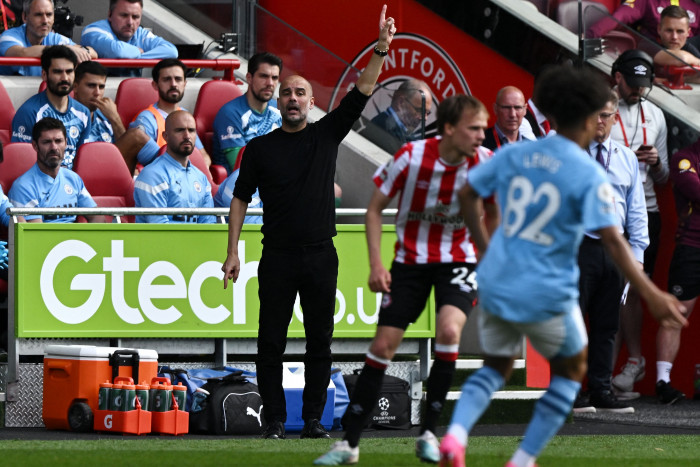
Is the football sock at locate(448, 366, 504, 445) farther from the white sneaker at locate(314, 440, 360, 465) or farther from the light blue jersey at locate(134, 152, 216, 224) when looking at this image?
the light blue jersey at locate(134, 152, 216, 224)

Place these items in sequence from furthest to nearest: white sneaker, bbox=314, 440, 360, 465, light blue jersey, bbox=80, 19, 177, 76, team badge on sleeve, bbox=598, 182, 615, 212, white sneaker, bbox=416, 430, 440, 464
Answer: light blue jersey, bbox=80, 19, 177, 76 → white sneaker, bbox=416, 430, 440, 464 → white sneaker, bbox=314, 440, 360, 465 → team badge on sleeve, bbox=598, 182, 615, 212

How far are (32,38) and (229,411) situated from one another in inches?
219

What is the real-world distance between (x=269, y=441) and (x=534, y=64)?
→ 6.06 m

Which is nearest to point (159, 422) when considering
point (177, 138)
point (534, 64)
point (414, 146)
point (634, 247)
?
point (177, 138)

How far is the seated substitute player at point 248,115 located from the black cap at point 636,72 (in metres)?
3.06

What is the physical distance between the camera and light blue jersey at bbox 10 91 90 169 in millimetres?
11680

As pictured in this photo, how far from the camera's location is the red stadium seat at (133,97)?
12789 millimetres

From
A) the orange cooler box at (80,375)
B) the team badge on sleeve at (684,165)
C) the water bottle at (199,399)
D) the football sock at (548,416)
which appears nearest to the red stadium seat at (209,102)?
the orange cooler box at (80,375)

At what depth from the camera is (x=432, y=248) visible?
7.12m

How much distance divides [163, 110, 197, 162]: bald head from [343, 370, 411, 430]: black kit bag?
222 centimetres

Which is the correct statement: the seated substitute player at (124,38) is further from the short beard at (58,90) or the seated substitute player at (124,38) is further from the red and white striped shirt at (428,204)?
the red and white striped shirt at (428,204)

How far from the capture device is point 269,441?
27.5ft

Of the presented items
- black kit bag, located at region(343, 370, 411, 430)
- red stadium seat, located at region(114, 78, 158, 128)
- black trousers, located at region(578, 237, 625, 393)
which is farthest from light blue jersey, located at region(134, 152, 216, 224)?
black trousers, located at region(578, 237, 625, 393)

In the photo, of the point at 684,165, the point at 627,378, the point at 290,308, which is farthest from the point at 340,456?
the point at 684,165
